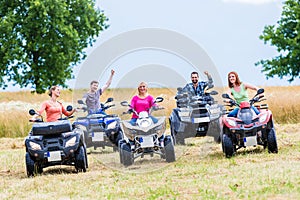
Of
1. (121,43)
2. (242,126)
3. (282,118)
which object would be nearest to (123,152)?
(242,126)

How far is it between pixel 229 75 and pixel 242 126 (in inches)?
43.5

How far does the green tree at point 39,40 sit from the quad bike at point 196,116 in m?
14.7

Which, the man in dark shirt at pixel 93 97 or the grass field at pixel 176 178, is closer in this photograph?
the grass field at pixel 176 178

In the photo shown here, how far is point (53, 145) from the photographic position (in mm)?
8906

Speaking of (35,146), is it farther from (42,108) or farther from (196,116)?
(196,116)

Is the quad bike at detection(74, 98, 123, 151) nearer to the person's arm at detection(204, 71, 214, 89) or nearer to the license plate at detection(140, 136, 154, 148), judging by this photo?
the person's arm at detection(204, 71, 214, 89)

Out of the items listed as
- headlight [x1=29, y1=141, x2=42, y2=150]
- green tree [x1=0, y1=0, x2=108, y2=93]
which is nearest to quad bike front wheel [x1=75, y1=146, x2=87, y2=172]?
headlight [x1=29, y1=141, x2=42, y2=150]

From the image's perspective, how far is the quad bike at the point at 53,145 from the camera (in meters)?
8.87

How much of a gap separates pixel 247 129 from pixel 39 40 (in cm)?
1851

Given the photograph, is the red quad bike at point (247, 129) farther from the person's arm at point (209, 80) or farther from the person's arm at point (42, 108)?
the person's arm at point (42, 108)

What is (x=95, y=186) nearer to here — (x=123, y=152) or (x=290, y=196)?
(x=123, y=152)

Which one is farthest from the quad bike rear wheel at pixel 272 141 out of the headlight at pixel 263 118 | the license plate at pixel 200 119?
the license plate at pixel 200 119

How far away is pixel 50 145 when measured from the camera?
891 centimetres

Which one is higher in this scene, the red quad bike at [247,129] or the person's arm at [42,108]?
the person's arm at [42,108]
